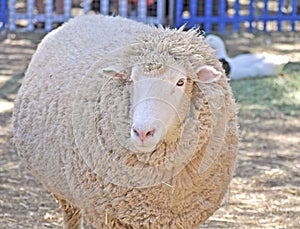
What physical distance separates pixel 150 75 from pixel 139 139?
→ 393mm

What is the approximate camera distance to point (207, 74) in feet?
13.7

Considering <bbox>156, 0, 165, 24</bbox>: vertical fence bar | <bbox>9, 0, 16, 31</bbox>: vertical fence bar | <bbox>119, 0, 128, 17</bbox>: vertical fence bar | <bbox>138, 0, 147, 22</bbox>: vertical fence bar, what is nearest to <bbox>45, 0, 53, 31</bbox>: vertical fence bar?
<bbox>9, 0, 16, 31</bbox>: vertical fence bar

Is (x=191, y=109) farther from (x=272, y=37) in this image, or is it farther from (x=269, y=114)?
(x=272, y=37)

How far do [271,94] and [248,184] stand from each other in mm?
2919

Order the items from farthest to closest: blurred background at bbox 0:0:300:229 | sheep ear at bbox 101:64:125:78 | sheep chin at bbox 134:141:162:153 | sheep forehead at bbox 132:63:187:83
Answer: blurred background at bbox 0:0:300:229
sheep ear at bbox 101:64:125:78
sheep forehead at bbox 132:63:187:83
sheep chin at bbox 134:141:162:153

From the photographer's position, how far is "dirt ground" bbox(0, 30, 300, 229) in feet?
18.8

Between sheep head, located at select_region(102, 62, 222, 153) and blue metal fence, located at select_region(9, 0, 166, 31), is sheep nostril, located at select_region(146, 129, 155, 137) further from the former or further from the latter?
blue metal fence, located at select_region(9, 0, 166, 31)

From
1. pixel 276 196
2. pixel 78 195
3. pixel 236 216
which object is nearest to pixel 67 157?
pixel 78 195

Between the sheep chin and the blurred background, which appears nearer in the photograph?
the sheep chin

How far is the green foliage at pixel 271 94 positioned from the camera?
8758 millimetres

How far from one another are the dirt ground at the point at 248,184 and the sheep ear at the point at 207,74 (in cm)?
170

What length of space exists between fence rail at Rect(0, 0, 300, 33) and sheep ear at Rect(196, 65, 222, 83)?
8094mm

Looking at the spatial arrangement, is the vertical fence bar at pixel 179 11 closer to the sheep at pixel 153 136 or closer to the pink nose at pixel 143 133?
the sheep at pixel 153 136

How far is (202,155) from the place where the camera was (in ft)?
13.8
